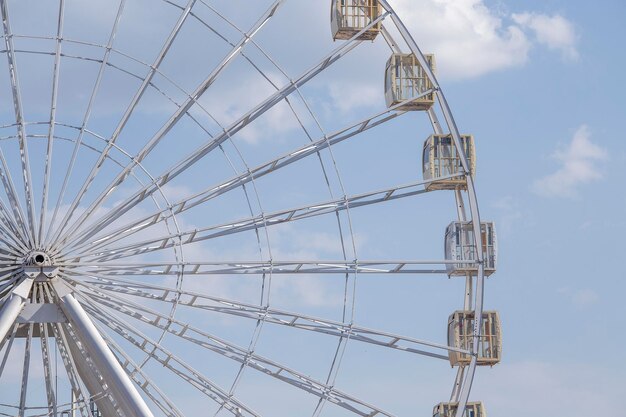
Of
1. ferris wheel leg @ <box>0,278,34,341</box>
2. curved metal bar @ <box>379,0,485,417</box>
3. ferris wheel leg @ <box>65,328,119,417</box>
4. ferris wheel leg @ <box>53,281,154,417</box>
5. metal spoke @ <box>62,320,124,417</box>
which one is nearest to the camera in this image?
ferris wheel leg @ <box>53,281,154,417</box>

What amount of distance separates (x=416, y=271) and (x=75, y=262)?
8.39 meters

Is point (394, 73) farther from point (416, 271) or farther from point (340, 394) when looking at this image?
point (340, 394)

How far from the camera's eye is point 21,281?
38656 mm

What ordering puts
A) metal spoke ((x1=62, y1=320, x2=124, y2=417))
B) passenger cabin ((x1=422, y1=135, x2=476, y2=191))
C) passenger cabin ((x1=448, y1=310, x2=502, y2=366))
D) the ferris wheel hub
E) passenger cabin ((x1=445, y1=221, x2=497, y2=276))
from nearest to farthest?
1. the ferris wheel hub
2. metal spoke ((x1=62, y1=320, x2=124, y2=417))
3. passenger cabin ((x1=448, y1=310, x2=502, y2=366))
4. passenger cabin ((x1=445, y1=221, x2=497, y2=276))
5. passenger cabin ((x1=422, y1=135, x2=476, y2=191))

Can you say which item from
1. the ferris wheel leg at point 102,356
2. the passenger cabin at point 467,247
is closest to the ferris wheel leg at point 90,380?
the ferris wheel leg at point 102,356

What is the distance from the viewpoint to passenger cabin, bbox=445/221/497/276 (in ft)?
140

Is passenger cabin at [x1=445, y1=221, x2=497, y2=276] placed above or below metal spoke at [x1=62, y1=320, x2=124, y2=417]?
above

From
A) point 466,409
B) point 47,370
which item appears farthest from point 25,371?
point 466,409

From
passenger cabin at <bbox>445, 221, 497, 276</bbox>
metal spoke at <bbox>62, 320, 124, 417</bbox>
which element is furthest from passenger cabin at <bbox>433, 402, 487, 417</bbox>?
metal spoke at <bbox>62, 320, 124, 417</bbox>

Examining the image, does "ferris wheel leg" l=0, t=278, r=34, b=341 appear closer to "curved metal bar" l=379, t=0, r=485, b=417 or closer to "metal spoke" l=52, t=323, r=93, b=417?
"metal spoke" l=52, t=323, r=93, b=417

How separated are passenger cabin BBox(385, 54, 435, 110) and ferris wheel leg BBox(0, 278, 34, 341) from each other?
1054cm

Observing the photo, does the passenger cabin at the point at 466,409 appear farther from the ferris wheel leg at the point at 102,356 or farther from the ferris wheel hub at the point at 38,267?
the ferris wheel hub at the point at 38,267

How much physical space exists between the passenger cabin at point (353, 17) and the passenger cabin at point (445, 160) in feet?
10.1

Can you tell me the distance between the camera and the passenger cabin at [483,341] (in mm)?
42125
